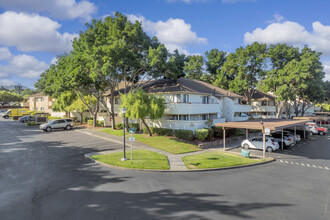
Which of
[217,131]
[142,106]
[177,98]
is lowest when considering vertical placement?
[217,131]

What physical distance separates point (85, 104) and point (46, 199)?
95.9 ft

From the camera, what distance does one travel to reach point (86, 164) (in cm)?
1517

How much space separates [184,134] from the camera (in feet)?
80.5

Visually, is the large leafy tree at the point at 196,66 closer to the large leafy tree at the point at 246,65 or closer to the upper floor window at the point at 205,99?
the large leafy tree at the point at 246,65

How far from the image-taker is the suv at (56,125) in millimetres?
32469

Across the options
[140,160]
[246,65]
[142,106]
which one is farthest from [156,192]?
[246,65]

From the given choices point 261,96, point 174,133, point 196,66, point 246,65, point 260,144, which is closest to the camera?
point 260,144

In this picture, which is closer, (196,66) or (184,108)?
(184,108)

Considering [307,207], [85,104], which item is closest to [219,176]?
[307,207]

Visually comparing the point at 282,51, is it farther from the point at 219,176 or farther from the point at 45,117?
the point at 45,117

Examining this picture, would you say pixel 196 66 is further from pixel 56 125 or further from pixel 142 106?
pixel 56 125

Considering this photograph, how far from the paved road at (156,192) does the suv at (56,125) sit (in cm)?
1737

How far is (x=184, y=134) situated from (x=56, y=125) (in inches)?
903

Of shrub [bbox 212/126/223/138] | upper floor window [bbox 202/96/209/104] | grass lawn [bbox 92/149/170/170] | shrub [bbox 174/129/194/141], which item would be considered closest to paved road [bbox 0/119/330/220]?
grass lawn [bbox 92/149/170/170]
